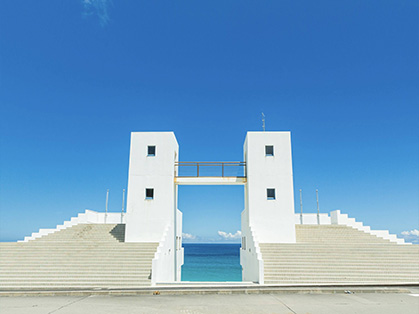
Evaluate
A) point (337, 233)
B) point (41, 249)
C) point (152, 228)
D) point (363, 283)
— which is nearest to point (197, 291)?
point (363, 283)

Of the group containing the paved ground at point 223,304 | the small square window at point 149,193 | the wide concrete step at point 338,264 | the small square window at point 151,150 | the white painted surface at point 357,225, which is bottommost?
the paved ground at point 223,304

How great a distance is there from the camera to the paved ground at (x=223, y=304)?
930cm

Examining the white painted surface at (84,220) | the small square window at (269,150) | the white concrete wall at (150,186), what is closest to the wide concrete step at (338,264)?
the white concrete wall at (150,186)

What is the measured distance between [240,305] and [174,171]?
13.5m

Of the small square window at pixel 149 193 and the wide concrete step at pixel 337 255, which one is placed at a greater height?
the small square window at pixel 149 193

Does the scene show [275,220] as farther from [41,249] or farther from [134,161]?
[41,249]

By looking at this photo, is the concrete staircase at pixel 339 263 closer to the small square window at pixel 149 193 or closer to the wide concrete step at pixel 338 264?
the wide concrete step at pixel 338 264

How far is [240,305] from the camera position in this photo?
10.0m

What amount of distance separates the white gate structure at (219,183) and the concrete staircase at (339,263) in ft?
8.25

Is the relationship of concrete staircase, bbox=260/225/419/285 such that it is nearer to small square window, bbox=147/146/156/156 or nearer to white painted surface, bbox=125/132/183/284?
white painted surface, bbox=125/132/183/284

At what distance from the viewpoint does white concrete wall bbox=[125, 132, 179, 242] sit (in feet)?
67.2

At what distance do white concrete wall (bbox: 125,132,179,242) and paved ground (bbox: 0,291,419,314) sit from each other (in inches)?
348

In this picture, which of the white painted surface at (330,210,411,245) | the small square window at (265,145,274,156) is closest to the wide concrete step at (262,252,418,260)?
the white painted surface at (330,210,411,245)

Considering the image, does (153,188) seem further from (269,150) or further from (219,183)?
(269,150)
